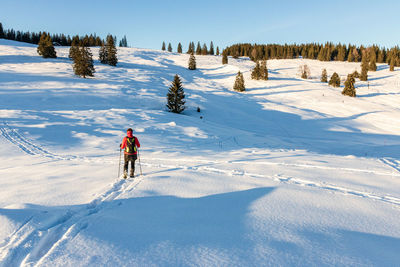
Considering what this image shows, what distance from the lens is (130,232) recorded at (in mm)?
3711

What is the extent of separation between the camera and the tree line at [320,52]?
3974 inches

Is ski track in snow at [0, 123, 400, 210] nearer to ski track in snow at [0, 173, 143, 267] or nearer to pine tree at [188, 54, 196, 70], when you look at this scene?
ski track in snow at [0, 173, 143, 267]

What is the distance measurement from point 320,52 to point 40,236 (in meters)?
125

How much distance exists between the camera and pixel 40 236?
3.63 metres

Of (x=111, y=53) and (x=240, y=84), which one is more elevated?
(x=111, y=53)

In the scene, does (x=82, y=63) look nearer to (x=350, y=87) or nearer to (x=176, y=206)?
(x=176, y=206)

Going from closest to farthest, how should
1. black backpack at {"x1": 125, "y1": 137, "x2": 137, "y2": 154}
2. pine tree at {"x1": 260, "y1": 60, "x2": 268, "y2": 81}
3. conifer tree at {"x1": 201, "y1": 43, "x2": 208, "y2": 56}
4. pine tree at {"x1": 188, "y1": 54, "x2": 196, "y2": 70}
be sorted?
black backpack at {"x1": 125, "y1": 137, "x2": 137, "y2": 154}, pine tree at {"x1": 260, "y1": 60, "x2": 268, "y2": 81}, pine tree at {"x1": 188, "y1": 54, "x2": 196, "y2": 70}, conifer tree at {"x1": 201, "y1": 43, "x2": 208, "y2": 56}

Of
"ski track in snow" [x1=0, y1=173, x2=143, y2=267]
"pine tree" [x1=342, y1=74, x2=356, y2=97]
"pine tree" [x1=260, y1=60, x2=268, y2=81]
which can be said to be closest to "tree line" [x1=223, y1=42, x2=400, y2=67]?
"pine tree" [x1=260, y1=60, x2=268, y2=81]

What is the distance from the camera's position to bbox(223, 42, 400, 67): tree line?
101 m

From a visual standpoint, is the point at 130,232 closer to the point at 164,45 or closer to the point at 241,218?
the point at 241,218

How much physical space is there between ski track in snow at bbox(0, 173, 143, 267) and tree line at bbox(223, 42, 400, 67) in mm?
96269

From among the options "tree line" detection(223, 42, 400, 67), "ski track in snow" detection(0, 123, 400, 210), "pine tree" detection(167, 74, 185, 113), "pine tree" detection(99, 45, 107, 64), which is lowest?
"ski track in snow" detection(0, 123, 400, 210)

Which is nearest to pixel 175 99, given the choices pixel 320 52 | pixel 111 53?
pixel 111 53

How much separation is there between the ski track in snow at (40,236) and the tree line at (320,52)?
96269 millimetres
